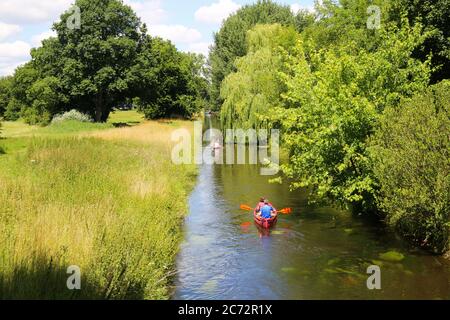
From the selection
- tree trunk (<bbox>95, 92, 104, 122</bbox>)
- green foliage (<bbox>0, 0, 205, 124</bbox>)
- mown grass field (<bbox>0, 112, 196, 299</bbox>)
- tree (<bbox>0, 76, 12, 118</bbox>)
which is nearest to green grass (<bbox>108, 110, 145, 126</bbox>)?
tree trunk (<bbox>95, 92, 104, 122</bbox>)

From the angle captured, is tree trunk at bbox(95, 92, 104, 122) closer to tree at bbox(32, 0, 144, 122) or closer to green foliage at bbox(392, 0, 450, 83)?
tree at bbox(32, 0, 144, 122)

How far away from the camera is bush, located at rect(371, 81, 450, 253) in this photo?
14828 millimetres

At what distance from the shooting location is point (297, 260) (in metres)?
16.4

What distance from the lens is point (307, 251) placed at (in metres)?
17.3

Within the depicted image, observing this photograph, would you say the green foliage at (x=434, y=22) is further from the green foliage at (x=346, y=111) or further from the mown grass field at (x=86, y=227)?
the mown grass field at (x=86, y=227)

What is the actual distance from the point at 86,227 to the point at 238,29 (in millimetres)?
66262

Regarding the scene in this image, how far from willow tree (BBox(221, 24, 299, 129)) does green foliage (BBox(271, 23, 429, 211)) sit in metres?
17.8

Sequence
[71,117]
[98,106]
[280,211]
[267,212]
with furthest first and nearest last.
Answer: [98,106]
[71,117]
[280,211]
[267,212]

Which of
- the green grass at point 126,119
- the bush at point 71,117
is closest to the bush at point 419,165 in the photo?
the bush at point 71,117

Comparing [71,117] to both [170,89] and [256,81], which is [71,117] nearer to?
[170,89]

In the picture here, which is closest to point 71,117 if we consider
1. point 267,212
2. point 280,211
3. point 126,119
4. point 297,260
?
point 126,119

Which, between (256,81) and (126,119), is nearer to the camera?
(256,81)

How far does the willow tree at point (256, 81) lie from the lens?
3884 cm
